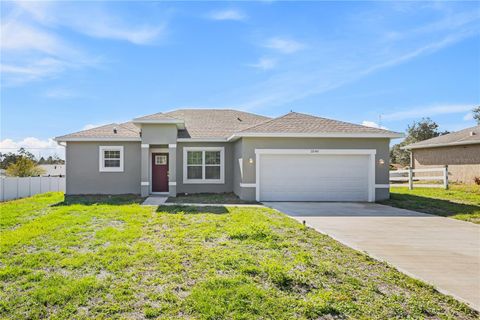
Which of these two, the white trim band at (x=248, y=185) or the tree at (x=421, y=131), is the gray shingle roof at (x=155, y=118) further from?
the tree at (x=421, y=131)

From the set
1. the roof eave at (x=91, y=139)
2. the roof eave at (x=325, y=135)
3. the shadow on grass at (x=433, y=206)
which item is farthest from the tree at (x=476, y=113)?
the roof eave at (x=91, y=139)

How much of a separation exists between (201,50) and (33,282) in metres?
11.6

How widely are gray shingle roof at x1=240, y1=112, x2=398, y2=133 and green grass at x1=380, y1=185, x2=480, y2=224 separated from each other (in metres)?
3.49

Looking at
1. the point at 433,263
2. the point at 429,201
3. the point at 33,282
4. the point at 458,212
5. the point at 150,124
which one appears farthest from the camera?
the point at 150,124

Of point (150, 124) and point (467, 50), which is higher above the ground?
point (467, 50)

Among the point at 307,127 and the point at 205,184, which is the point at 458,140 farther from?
the point at 205,184

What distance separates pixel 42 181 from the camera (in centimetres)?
2116

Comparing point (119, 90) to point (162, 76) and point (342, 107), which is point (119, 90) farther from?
point (342, 107)

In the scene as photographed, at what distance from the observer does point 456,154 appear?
69.5ft

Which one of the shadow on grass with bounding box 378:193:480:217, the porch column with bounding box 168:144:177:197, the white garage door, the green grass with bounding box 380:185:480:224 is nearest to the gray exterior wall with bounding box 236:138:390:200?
the white garage door

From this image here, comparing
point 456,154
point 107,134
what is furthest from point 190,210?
point 456,154

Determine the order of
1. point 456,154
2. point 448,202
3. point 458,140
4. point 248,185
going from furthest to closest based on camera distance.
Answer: point 456,154 → point 458,140 → point 248,185 → point 448,202

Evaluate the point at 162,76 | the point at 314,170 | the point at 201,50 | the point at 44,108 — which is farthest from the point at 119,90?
the point at 314,170

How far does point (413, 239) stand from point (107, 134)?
14.6 m
